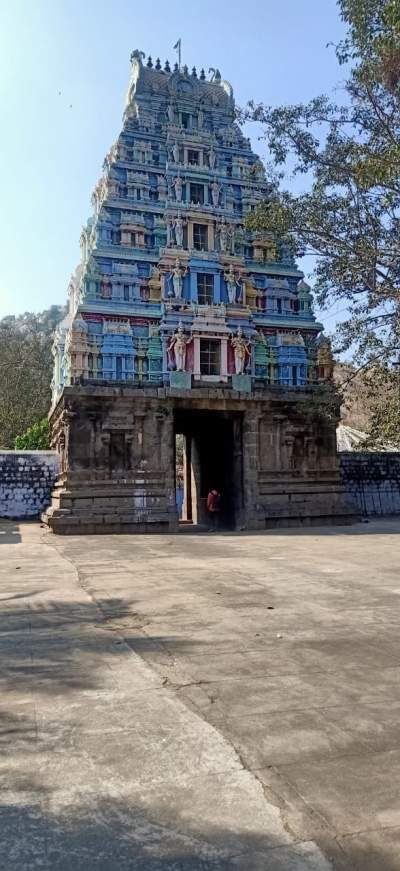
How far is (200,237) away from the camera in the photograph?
21.8m

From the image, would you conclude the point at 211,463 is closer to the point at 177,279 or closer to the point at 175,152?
the point at 177,279

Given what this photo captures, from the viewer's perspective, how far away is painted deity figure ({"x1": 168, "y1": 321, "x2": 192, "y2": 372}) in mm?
20312

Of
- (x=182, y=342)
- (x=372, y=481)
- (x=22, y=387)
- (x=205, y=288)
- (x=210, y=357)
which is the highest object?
(x=205, y=288)

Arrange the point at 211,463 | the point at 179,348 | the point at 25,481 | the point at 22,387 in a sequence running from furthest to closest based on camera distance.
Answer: the point at 22,387 < the point at 211,463 < the point at 25,481 < the point at 179,348

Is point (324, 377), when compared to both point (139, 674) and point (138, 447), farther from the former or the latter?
point (139, 674)

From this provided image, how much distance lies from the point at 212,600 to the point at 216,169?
63.1 feet

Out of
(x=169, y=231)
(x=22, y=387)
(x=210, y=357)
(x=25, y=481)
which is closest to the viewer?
(x=210, y=357)

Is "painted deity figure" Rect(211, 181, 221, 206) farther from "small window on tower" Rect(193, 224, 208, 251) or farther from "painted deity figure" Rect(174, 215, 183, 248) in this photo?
"painted deity figure" Rect(174, 215, 183, 248)

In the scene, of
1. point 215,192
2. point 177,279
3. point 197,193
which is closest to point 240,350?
point 177,279

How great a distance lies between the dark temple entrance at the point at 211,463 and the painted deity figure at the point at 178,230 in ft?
18.9

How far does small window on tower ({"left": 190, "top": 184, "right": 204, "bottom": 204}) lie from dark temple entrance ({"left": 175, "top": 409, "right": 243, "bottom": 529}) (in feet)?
24.9

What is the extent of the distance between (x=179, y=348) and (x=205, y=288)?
2.62 metres

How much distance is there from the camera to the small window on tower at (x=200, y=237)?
21.7 m

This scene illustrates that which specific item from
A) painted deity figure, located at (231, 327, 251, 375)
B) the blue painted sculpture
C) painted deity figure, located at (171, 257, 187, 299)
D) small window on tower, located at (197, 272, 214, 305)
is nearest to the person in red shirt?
the blue painted sculpture
